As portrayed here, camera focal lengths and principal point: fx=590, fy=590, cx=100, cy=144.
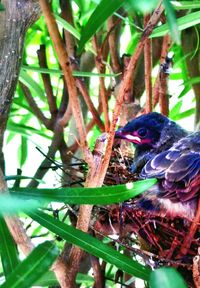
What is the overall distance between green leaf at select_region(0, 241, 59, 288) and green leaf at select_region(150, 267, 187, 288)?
0.31ft

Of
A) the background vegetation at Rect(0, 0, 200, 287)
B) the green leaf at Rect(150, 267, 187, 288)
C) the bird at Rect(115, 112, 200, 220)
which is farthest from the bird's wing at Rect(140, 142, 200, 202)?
the green leaf at Rect(150, 267, 187, 288)

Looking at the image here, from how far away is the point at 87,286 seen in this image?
4.48 ft

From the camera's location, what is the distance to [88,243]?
2.19 ft

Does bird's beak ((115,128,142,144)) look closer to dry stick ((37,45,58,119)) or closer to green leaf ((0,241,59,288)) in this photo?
dry stick ((37,45,58,119))

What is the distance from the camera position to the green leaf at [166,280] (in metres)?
0.52

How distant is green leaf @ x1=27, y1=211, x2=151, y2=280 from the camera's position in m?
0.67

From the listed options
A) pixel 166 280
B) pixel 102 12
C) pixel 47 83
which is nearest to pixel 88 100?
pixel 47 83

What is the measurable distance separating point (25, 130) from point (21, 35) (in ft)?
2.14

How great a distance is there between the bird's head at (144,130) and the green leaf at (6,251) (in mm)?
597

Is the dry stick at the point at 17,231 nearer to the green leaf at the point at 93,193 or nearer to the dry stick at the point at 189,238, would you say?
the green leaf at the point at 93,193

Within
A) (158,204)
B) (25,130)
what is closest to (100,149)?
(158,204)

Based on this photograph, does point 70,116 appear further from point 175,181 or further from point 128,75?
point 128,75

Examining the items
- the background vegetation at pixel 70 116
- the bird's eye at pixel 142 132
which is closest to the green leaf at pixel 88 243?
the background vegetation at pixel 70 116

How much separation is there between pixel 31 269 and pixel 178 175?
15.7 inches
